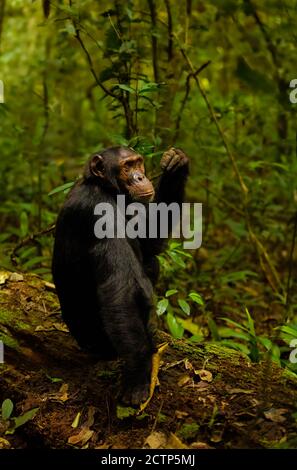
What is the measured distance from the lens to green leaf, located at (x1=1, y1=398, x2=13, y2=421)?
162 inches

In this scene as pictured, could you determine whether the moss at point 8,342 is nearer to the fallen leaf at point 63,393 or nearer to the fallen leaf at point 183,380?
the fallen leaf at point 63,393

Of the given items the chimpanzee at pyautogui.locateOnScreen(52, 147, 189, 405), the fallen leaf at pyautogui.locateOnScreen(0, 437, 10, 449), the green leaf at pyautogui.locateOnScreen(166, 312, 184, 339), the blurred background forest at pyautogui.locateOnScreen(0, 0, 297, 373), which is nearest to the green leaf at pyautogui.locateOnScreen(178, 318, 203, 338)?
the blurred background forest at pyautogui.locateOnScreen(0, 0, 297, 373)

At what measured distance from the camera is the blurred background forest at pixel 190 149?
5469mm

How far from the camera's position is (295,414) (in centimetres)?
339

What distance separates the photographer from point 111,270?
3.94 m

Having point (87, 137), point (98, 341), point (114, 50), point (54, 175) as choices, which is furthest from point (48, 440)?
point (87, 137)

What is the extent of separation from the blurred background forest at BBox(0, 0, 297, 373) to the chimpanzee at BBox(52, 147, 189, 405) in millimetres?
333

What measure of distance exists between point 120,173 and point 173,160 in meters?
0.55

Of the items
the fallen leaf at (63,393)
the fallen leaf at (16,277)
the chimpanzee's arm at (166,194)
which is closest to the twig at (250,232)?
the chimpanzee's arm at (166,194)

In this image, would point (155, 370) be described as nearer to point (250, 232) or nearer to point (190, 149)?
point (250, 232)

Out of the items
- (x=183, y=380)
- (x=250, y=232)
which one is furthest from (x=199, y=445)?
(x=250, y=232)

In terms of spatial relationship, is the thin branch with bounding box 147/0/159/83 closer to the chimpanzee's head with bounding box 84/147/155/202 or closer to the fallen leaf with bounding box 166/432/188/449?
the chimpanzee's head with bounding box 84/147/155/202

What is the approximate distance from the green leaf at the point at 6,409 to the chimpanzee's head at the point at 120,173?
1.80 meters
